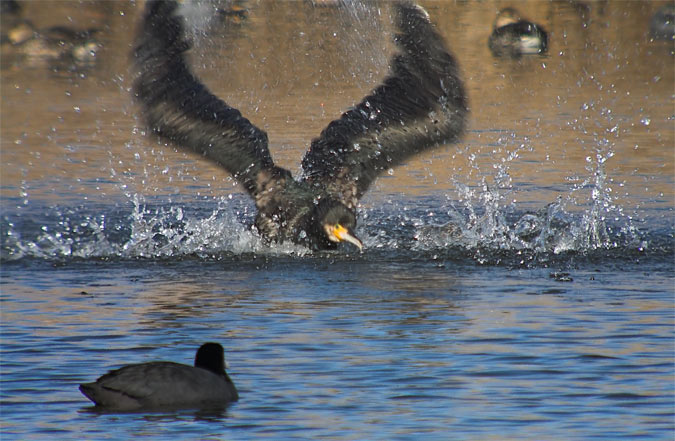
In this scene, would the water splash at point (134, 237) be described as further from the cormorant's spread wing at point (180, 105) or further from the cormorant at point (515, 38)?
the cormorant at point (515, 38)

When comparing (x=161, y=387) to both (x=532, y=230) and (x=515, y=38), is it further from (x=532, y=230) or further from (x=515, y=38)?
(x=515, y=38)

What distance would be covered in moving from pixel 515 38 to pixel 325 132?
14801mm

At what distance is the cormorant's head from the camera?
36.5 ft

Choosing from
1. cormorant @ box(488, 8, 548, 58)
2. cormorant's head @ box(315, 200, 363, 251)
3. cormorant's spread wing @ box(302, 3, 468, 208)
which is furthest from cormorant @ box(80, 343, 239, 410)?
cormorant @ box(488, 8, 548, 58)

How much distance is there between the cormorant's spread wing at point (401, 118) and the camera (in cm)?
1144

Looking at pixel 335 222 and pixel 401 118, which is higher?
pixel 401 118

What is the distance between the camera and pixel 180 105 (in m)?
11.2

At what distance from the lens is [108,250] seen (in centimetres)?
1148

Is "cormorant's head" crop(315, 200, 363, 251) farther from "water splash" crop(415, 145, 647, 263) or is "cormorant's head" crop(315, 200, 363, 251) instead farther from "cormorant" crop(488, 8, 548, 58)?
"cormorant" crop(488, 8, 548, 58)

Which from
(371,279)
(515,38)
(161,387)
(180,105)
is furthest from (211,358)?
(515,38)

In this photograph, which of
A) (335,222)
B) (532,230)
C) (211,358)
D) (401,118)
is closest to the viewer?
(211,358)

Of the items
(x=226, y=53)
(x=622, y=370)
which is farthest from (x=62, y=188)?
(x=226, y=53)

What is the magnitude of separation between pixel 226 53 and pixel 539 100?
6.22 metres

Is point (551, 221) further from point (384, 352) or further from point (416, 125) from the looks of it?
point (384, 352)
